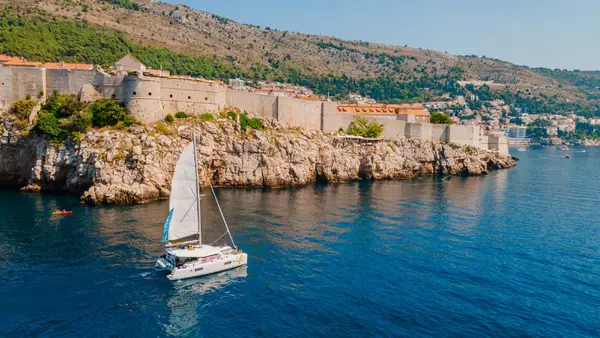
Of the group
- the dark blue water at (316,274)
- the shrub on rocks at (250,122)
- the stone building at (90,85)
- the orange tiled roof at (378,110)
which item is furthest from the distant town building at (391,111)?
the dark blue water at (316,274)

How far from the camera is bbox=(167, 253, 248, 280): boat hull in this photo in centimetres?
2908

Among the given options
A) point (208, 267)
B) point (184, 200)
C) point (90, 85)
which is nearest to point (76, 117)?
point (90, 85)

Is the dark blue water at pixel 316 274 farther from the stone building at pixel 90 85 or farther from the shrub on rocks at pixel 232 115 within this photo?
the shrub on rocks at pixel 232 115

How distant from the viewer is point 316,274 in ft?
98.6

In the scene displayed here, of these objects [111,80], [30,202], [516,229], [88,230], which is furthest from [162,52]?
[516,229]

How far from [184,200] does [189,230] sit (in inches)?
82.8

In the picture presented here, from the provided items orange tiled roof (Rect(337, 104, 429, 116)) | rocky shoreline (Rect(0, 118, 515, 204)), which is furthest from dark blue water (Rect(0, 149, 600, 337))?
orange tiled roof (Rect(337, 104, 429, 116))

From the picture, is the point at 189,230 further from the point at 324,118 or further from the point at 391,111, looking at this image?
the point at 391,111

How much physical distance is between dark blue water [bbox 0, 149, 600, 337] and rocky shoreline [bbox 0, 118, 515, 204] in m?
3.66

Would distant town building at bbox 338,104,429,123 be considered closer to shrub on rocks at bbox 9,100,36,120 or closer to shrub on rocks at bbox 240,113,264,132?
shrub on rocks at bbox 240,113,264,132

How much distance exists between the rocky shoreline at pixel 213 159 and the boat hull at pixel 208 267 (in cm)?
2257

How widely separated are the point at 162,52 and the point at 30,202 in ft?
320

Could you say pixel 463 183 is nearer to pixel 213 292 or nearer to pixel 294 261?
pixel 294 261

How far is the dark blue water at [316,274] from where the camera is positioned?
77.4 ft
